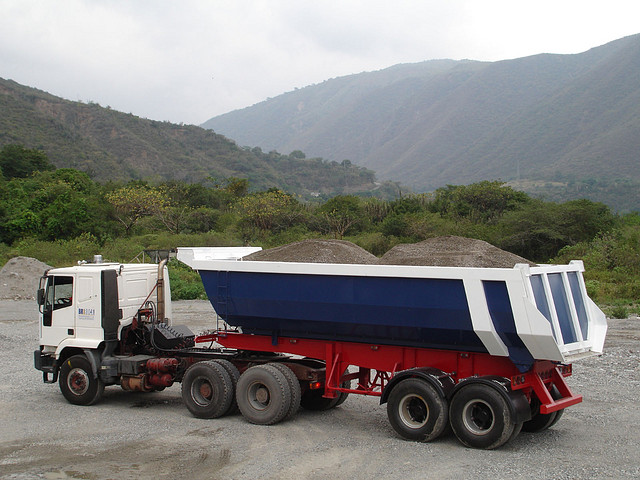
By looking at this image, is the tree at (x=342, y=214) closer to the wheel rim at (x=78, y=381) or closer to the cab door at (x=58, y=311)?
the cab door at (x=58, y=311)

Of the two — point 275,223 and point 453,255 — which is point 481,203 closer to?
point 275,223

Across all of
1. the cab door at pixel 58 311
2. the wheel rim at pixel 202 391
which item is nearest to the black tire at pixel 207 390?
the wheel rim at pixel 202 391

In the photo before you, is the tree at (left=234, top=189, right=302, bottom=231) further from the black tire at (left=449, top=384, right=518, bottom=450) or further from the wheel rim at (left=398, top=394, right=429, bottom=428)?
the black tire at (left=449, top=384, right=518, bottom=450)

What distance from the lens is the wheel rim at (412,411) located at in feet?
28.1

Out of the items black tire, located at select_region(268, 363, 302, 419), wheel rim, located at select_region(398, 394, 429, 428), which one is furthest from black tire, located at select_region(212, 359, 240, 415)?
wheel rim, located at select_region(398, 394, 429, 428)

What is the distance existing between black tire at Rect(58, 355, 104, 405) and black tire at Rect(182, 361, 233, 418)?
5.37 ft

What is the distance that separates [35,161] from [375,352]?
216ft

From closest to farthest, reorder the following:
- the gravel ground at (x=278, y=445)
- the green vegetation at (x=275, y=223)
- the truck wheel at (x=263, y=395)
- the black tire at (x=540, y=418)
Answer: the gravel ground at (x=278, y=445) < the black tire at (x=540, y=418) < the truck wheel at (x=263, y=395) < the green vegetation at (x=275, y=223)

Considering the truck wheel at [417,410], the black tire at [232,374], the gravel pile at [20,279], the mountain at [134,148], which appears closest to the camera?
the truck wheel at [417,410]

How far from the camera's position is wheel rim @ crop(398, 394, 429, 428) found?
28.1 ft

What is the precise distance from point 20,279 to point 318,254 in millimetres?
23461

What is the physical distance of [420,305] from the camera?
27.4 feet

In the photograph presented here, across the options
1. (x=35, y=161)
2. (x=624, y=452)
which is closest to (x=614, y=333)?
(x=624, y=452)

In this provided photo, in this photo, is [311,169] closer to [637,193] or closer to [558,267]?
[637,193]
